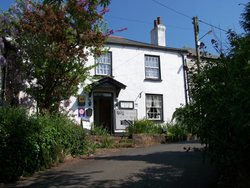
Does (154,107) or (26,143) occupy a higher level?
(154,107)

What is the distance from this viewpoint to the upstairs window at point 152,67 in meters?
21.7

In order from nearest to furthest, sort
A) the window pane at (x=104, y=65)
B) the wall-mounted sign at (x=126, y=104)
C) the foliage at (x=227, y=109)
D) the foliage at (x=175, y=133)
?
1. the foliage at (x=227, y=109)
2. the foliage at (x=175, y=133)
3. the window pane at (x=104, y=65)
4. the wall-mounted sign at (x=126, y=104)

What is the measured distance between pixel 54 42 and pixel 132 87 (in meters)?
8.58

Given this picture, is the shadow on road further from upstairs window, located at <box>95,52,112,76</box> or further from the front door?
upstairs window, located at <box>95,52,112,76</box>

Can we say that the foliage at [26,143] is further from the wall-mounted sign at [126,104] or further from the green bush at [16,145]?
the wall-mounted sign at [126,104]

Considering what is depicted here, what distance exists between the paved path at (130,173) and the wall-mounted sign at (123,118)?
8251 millimetres

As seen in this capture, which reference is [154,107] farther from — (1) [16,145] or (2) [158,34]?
(1) [16,145]

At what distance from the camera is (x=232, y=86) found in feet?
19.8

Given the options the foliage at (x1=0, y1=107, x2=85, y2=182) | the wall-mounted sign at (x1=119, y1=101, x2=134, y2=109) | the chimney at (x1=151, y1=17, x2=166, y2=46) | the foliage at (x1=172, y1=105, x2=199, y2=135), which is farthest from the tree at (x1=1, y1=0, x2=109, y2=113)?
the chimney at (x1=151, y1=17, x2=166, y2=46)

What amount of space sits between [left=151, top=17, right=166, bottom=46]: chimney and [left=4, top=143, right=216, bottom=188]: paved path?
1322cm

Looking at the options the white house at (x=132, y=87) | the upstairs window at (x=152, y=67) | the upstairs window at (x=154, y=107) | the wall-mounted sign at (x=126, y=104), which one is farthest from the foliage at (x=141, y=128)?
the upstairs window at (x=152, y=67)

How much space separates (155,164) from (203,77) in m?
3.95

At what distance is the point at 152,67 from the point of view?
Result: 21.9 meters

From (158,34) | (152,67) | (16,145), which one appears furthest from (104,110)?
(16,145)
